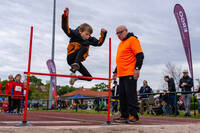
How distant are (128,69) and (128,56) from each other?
0.26m

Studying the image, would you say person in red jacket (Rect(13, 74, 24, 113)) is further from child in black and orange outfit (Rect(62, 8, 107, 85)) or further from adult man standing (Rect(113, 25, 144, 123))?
adult man standing (Rect(113, 25, 144, 123))

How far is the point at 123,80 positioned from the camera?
5.07m

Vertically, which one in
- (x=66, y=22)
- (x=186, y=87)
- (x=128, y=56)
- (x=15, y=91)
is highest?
(x=66, y=22)

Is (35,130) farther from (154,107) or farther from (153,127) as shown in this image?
(154,107)

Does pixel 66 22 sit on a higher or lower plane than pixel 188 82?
higher

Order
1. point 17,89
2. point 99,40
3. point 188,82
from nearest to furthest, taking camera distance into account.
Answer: point 99,40, point 188,82, point 17,89

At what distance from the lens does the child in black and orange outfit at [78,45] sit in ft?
16.4

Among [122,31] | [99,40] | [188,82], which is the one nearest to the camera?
[122,31]

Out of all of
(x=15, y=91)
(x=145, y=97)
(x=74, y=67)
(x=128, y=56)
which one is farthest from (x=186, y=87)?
(x=15, y=91)

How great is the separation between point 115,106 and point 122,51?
8.24 metres

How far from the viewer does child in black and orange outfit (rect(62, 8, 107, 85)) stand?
16.4 ft

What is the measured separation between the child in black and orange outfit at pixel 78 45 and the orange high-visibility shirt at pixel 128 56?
74 cm

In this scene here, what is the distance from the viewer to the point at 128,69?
4.96m

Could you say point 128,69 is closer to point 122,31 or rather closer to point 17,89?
point 122,31
